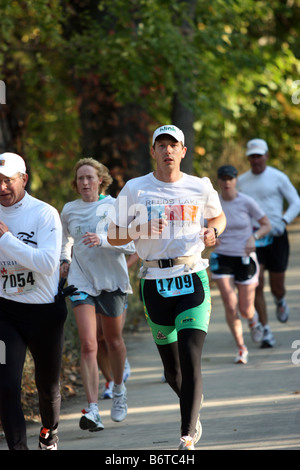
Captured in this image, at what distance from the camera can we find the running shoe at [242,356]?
930 cm

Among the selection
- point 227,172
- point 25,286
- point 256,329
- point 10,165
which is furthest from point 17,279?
point 256,329

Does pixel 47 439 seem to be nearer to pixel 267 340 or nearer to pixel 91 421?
pixel 91 421

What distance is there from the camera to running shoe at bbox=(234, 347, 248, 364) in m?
9.30

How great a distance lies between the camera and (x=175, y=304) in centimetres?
604

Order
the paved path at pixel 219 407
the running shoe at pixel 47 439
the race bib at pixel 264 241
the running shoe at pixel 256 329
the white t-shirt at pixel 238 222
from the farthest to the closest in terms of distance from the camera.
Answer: the race bib at pixel 264 241
the running shoe at pixel 256 329
the white t-shirt at pixel 238 222
the paved path at pixel 219 407
the running shoe at pixel 47 439

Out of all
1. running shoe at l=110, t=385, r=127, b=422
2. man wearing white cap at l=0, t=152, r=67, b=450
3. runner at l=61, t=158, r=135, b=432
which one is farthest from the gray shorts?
man wearing white cap at l=0, t=152, r=67, b=450

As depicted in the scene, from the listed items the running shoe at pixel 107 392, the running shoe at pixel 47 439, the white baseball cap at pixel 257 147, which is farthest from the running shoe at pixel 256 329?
the running shoe at pixel 47 439

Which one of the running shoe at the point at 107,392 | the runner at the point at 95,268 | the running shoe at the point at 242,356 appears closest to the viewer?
the runner at the point at 95,268

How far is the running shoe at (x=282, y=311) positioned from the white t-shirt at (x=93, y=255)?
371 cm

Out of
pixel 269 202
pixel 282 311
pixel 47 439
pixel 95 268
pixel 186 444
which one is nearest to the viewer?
pixel 186 444

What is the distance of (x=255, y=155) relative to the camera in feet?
34.1

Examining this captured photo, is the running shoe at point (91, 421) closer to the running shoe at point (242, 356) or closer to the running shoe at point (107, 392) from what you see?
the running shoe at point (107, 392)

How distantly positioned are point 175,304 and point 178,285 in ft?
0.46

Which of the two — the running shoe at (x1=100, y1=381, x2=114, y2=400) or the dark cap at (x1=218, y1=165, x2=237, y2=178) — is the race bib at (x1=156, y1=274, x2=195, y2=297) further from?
the dark cap at (x1=218, y1=165, x2=237, y2=178)
